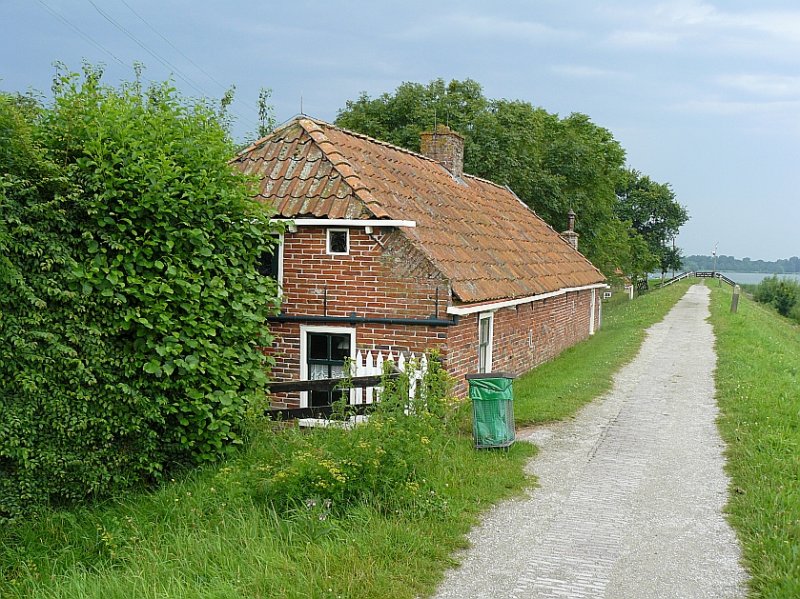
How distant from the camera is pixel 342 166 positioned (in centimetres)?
1224

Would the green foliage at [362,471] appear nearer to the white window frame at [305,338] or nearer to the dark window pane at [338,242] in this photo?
the white window frame at [305,338]

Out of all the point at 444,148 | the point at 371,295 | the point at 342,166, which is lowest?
the point at 371,295

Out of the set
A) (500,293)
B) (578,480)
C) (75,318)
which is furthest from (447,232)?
(75,318)

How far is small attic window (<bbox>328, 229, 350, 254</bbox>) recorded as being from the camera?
39.1 ft

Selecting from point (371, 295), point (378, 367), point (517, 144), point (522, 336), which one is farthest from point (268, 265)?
point (517, 144)

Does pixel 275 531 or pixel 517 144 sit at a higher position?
pixel 517 144

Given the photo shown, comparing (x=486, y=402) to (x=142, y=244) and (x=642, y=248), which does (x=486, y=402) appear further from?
(x=642, y=248)

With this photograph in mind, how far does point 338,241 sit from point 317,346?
1768 millimetres

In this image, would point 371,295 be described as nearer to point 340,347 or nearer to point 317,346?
point 340,347

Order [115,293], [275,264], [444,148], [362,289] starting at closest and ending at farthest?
[115,293] < [362,289] < [275,264] < [444,148]

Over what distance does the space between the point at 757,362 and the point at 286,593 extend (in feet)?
48.7

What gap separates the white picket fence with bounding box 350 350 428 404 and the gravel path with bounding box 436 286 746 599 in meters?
1.75

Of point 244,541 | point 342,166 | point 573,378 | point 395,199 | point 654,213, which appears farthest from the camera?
point 654,213

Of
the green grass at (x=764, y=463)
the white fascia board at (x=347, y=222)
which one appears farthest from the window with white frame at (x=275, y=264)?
the green grass at (x=764, y=463)
